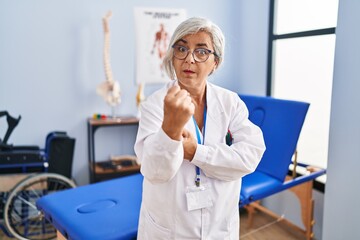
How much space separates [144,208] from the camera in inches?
45.1

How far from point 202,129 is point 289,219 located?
2054 millimetres

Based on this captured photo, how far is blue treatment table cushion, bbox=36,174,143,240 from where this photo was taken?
4.93 ft

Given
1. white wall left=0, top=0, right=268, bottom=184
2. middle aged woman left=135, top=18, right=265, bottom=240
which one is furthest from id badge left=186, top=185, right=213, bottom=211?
white wall left=0, top=0, right=268, bottom=184

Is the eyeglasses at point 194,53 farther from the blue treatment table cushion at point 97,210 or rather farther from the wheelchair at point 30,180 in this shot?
the wheelchair at point 30,180

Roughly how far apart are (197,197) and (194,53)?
0.46 m

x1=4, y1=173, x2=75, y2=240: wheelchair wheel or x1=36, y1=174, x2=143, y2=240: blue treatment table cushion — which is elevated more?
x1=36, y1=174, x2=143, y2=240: blue treatment table cushion

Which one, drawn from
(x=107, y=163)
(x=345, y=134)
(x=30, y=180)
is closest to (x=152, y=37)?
(x=107, y=163)

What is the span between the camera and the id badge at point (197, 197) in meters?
1.04

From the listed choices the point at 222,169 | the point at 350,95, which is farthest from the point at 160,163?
the point at 350,95

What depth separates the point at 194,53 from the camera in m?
1.02

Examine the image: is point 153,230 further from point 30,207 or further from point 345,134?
point 30,207

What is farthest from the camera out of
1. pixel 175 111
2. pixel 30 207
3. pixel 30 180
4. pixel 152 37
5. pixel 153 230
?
pixel 152 37

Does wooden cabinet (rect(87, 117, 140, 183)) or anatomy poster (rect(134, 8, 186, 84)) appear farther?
anatomy poster (rect(134, 8, 186, 84))

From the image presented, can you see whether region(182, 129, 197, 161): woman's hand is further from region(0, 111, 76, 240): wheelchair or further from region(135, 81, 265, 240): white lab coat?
region(0, 111, 76, 240): wheelchair
